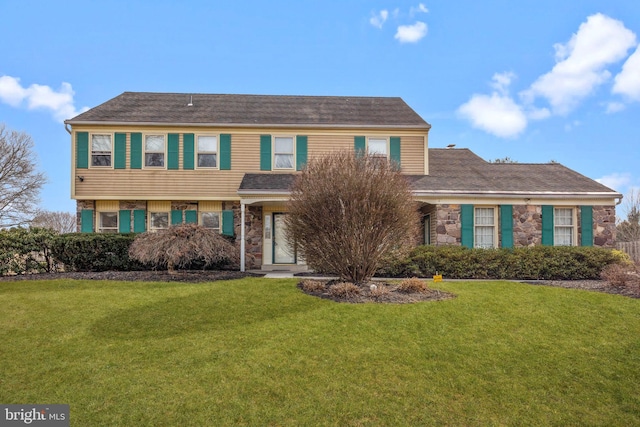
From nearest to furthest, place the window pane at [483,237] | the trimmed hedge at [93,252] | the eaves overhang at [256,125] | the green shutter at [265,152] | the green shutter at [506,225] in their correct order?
the trimmed hedge at [93,252] < the green shutter at [506,225] < the window pane at [483,237] < the eaves overhang at [256,125] < the green shutter at [265,152]

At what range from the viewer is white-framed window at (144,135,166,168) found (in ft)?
45.4

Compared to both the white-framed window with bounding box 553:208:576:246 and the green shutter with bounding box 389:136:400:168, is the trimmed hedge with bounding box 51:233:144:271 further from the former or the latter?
the white-framed window with bounding box 553:208:576:246

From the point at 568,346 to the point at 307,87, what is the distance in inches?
571

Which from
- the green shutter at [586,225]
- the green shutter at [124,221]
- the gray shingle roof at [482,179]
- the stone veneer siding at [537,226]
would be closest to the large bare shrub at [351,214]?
the gray shingle roof at [482,179]

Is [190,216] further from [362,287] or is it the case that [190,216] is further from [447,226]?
[447,226]

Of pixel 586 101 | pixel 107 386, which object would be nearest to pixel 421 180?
pixel 586 101

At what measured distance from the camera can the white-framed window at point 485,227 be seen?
13.0 m

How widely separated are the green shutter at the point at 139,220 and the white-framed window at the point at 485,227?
37.5 feet

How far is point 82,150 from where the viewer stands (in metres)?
13.6

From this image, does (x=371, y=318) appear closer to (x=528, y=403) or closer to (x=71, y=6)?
(x=528, y=403)

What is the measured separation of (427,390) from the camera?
4199 millimetres

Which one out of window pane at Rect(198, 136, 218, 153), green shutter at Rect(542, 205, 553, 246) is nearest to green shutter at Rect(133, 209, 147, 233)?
window pane at Rect(198, 136, 218, 153)

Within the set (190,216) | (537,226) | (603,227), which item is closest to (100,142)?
(190,216)

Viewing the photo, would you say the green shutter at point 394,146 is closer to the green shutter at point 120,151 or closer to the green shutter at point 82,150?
the green shutter at point 120,151
